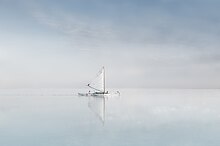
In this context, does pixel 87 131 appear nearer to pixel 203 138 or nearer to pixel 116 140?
pixel 116 140

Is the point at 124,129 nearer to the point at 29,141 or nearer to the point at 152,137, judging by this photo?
the point at 152,137

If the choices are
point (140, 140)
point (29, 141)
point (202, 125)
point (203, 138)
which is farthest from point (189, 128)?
point (29, 141)

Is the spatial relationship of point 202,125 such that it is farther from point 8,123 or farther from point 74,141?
point 8,123

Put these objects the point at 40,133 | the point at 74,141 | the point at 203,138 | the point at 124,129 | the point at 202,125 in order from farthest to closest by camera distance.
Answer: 1. the point at 202,125
2. the point at 124,129
3. the point at 40,133
4. the point at 203,138
5. the point at 74,141

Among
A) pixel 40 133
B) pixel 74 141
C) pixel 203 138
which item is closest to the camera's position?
pixel 74 141

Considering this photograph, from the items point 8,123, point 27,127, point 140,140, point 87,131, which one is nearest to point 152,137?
point 140,140

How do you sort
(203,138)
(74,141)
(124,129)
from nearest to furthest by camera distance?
(74,141), (203,138), (124,129)

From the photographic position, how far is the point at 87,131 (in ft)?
105

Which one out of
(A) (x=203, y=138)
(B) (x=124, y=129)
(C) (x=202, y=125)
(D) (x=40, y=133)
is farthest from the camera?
(C) (x=202, y=125)

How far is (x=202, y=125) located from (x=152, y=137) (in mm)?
11613

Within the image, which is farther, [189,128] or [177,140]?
[189,128]

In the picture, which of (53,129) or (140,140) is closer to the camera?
(140,140)

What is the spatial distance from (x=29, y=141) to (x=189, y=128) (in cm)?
1833

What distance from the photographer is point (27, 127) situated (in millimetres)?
34688
